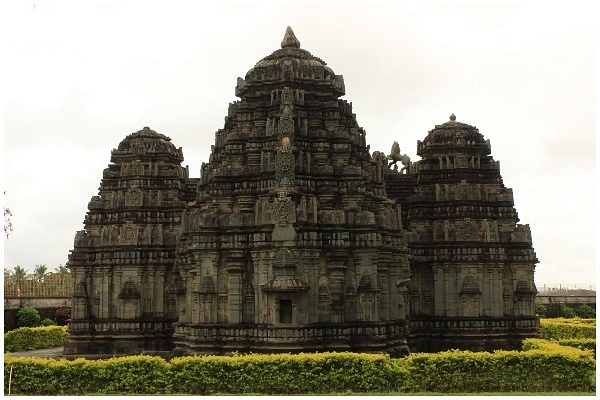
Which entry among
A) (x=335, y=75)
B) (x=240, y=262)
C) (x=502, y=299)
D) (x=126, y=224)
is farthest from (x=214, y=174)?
(x=502, y=299)

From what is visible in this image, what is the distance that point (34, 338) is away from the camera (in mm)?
40312

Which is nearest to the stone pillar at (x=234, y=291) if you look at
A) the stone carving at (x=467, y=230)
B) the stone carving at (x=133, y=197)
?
the stone carving at (x=133, y=197)

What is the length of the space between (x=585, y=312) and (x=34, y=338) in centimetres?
3706

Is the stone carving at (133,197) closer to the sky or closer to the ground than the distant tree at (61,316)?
closer to the sky

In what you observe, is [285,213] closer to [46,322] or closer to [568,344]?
[568,344]

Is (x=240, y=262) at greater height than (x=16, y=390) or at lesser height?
greater

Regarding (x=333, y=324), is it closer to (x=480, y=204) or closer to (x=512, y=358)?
(x=512, y=358)

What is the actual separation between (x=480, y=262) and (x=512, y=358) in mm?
10476

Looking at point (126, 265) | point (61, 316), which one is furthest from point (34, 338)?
point (126, 265)

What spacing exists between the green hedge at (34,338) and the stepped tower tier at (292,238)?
15.8m

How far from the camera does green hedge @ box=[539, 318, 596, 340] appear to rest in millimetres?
37281

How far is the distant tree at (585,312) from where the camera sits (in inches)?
2011

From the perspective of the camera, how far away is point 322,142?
2689 cm

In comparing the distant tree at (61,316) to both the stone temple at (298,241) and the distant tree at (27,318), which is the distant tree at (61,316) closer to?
the distant tree at (27,318)
